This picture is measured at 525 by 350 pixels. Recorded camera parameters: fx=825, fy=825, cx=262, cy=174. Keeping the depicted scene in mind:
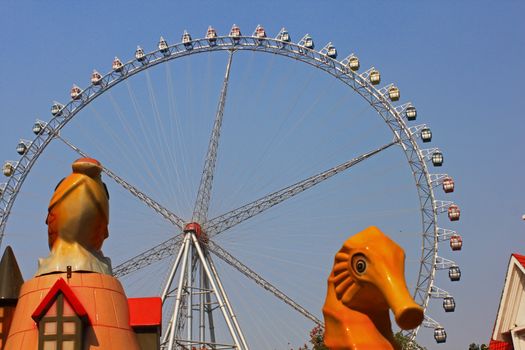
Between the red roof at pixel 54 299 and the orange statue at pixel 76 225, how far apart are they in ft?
2.13

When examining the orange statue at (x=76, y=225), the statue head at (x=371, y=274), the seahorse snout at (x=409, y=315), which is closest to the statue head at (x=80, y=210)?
the orange statue at (x=76, y=225)

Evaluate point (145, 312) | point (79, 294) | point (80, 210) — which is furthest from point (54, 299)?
point (145, 312)

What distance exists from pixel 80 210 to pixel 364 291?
208 inches

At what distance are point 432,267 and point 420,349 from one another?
4.11 meters

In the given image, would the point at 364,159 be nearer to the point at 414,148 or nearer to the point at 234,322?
the point at 414,148

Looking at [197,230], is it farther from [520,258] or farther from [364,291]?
[364,291]

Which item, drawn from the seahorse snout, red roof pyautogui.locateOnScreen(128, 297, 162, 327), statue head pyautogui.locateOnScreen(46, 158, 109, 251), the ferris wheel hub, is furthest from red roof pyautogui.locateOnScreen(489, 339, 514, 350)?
the ferris wheel hub

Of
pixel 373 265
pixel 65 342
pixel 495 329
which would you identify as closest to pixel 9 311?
pixel 65 342

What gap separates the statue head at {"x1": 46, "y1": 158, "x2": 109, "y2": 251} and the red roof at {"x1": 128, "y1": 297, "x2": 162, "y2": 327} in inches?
51.5

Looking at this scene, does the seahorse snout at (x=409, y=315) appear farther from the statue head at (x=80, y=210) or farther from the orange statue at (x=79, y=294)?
the statue head at (x=80, y=210)

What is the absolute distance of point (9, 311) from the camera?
16625mm

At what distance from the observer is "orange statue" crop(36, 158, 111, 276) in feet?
47.8

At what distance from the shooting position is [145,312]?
50.3 ft

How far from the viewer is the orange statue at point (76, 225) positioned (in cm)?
1456
